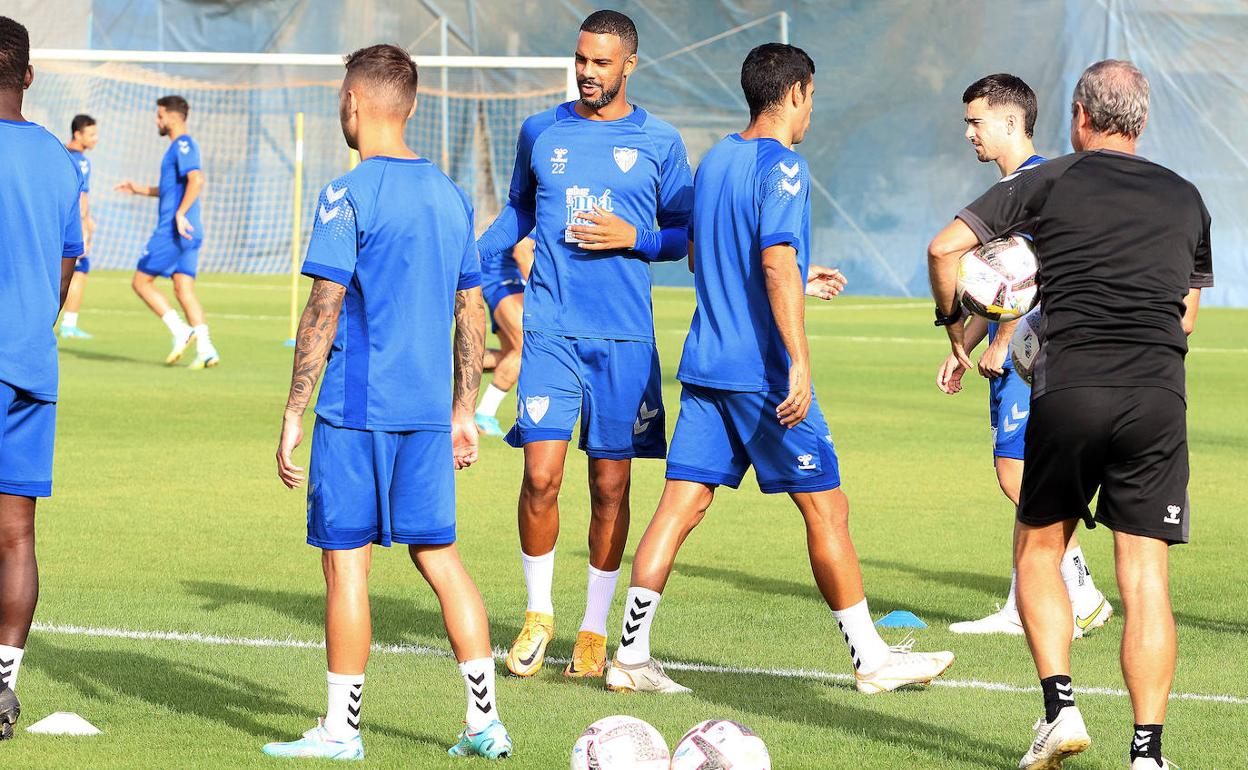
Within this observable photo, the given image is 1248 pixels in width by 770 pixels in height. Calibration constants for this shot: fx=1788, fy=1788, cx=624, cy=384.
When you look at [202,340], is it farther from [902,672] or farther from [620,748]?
[620,748]

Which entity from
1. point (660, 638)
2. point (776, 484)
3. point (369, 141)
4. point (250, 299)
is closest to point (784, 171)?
point (776, 484)

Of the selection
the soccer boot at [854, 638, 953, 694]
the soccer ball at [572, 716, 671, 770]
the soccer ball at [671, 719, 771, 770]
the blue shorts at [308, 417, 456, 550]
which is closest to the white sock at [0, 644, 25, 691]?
the blue shorts at [308, 417, 456, 550]

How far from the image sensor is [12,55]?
523 centimetres

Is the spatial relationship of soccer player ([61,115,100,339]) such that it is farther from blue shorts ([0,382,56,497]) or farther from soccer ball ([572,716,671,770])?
soccer ball ([572,716,671,770])

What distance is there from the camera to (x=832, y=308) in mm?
32250

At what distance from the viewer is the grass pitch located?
5406 millimetres

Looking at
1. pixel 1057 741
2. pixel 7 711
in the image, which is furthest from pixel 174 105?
pixel 1057 741

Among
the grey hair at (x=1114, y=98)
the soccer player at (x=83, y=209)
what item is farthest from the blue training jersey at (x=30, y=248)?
the soccer player at (x=83, y=209)

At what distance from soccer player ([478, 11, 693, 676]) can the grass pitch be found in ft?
1.82

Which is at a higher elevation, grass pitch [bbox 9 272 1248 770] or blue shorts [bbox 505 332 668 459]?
blue shorts [bbox 505 332 668 459]

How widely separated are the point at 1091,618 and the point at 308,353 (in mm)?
3638

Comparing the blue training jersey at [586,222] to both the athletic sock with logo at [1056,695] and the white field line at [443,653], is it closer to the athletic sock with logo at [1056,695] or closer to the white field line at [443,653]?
the white field line at [443,653]

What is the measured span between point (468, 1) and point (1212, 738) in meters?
34.1

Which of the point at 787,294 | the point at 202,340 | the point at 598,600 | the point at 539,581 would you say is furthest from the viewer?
the point at 202,340
